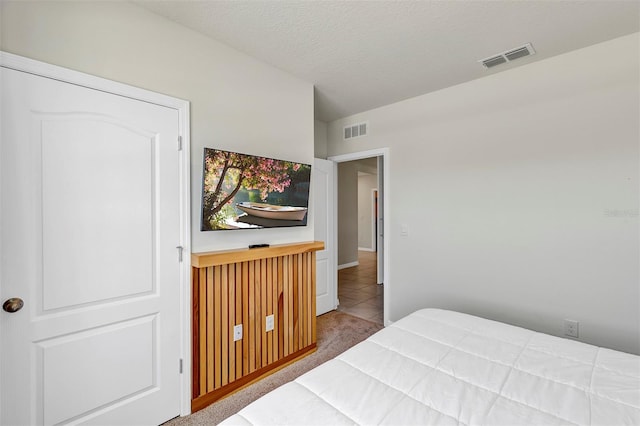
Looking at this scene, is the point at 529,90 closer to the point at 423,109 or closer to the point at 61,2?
the point at 423,109

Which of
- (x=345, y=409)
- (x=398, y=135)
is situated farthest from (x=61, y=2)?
(x=398, y=135)

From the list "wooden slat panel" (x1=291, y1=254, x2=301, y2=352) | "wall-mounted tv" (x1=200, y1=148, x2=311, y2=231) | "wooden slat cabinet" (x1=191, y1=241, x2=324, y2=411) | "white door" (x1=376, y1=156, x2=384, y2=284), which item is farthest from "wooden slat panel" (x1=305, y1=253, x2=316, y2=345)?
"white door" (x1=376, y1=156, x2=384, y2=284)

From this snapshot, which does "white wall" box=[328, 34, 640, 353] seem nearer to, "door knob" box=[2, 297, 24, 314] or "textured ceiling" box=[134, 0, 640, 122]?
"textured ceiling" box=[134, 0, 640, 122]

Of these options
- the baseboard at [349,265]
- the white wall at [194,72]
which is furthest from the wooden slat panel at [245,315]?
the baseboard at [349,265]

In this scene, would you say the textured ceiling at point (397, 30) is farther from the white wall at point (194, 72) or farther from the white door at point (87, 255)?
the white door at point (87, 255)

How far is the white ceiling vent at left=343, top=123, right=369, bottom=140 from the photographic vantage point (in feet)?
12.2

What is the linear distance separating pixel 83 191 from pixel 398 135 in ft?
9.78

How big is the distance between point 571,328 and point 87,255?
11.5ft

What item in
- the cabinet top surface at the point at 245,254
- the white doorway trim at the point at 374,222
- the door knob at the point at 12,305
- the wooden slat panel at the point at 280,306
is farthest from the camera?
the white doorway trim at the point at 374,222

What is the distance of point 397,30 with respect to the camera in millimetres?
2066

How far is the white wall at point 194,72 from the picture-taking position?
5.01 ft

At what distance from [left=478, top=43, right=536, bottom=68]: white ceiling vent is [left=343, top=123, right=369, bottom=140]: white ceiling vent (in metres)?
1.47

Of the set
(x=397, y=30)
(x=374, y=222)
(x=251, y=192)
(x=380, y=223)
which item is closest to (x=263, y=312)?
(x=251, y=192)

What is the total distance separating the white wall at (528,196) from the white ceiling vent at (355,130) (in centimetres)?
42
